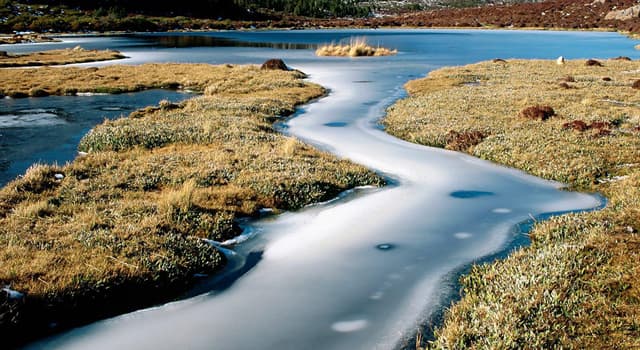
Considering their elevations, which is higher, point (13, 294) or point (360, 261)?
point (13, 294)

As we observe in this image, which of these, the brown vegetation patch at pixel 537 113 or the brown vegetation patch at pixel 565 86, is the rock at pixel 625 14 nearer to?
the brown vegetation patch at pixel 565 86

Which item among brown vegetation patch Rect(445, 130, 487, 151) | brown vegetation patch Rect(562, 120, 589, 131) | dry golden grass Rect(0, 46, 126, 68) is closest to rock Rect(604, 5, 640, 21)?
dry golden grass Rect(0, 46, 126, 68)

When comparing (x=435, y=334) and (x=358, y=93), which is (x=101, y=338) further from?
(x=358, y=93)

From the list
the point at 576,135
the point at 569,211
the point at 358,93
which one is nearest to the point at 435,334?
the point at 569,211

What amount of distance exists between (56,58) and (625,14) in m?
138

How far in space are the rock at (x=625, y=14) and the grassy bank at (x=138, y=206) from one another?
14104 centimetres

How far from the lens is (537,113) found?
26.2m

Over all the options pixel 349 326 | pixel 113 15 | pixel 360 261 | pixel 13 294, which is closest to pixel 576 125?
pixel 360 261

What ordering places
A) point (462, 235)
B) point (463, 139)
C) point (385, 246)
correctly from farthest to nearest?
point (463, 139) < point (462, 235) < point (385, 246)

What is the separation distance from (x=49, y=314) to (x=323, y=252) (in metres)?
5.62

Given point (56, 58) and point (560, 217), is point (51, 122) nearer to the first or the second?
point (560, 217)

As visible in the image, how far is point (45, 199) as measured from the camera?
13.9 m

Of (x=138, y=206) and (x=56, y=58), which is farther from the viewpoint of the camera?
(x=56, y=58)

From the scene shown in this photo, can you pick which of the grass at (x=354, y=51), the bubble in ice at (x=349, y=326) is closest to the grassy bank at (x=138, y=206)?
the bubble in ice at (x=349, y=326)
